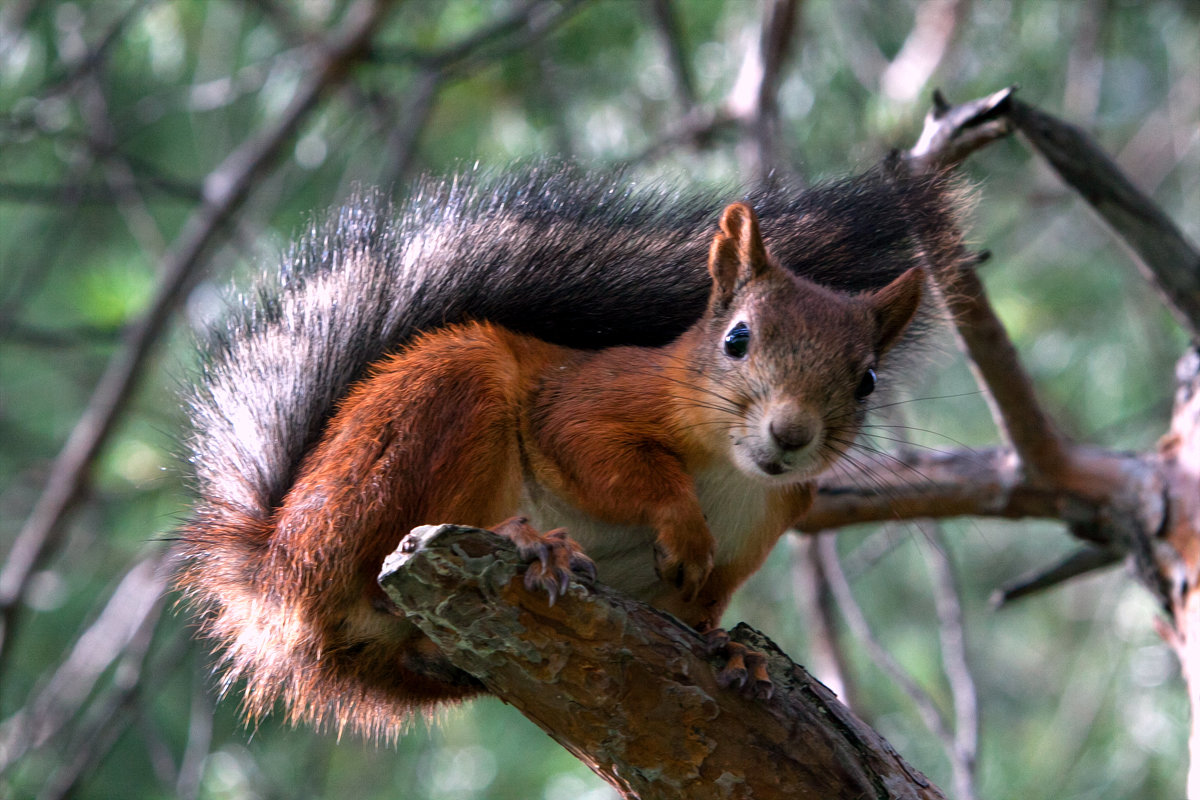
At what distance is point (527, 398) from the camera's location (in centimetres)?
148

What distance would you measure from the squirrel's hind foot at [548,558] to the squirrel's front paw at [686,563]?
15 cm

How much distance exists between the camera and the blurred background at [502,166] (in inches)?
97.0

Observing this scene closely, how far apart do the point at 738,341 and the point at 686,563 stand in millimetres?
295

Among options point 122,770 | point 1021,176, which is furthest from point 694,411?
point 122,770

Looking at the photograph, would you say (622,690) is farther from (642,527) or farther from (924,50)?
(924,50)

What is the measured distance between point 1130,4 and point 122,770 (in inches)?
162

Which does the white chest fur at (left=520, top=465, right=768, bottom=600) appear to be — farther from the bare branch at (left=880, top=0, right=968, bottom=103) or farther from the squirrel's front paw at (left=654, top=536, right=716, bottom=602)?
the bare branch at (left=880, top=0, right=968, bottom=103)

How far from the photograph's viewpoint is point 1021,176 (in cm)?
362

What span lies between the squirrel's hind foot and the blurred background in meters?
0.79

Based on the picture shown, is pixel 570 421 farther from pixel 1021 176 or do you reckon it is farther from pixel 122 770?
pixel 122 770

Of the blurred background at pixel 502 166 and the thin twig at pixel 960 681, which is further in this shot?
the blurred background at pixel 502 166

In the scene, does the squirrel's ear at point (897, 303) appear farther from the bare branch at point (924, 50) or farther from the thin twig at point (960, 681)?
the bare branch at point (924, 50)

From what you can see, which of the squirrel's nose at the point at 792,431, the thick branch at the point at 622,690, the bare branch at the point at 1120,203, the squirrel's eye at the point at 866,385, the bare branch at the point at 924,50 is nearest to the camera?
the thick branch at the point at 622,690

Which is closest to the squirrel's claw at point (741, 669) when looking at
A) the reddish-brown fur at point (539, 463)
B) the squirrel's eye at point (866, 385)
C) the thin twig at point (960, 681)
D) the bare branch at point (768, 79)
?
the reddish-brown fur at point (539, 463)
